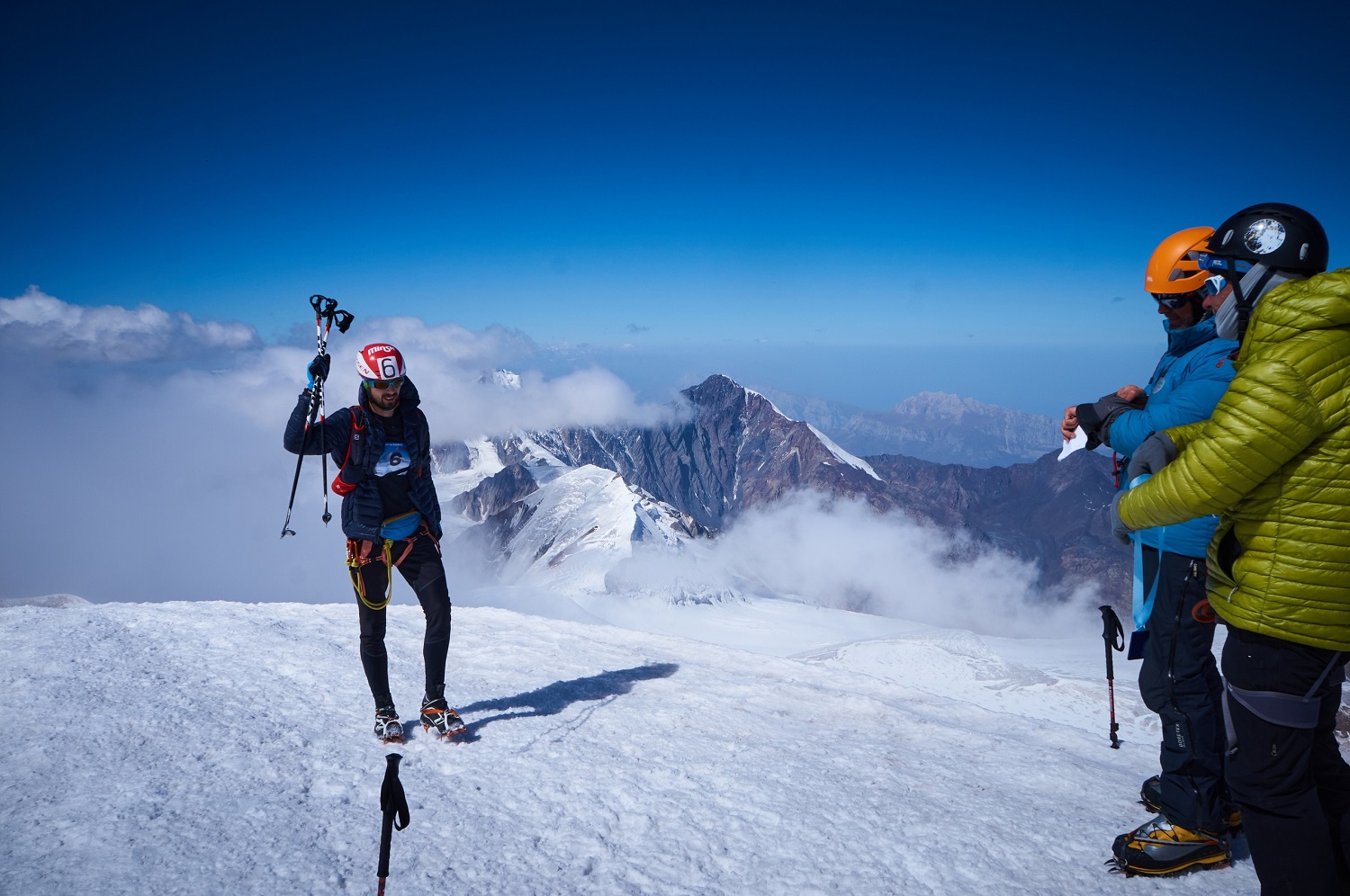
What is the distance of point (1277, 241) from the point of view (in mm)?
3248

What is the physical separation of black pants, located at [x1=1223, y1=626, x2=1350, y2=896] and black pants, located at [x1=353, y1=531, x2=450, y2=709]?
19.7ft

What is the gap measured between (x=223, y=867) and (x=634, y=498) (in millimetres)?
120556

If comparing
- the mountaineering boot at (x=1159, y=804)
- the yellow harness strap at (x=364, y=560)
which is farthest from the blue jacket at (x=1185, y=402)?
the yellow harness strap at (x=364, y=560)

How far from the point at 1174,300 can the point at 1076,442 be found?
136cm

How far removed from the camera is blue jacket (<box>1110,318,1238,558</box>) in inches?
168

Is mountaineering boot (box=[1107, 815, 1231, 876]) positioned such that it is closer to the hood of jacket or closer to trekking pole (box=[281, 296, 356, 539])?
the hood of jacket

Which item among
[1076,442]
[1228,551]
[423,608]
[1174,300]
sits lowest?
[423,608]

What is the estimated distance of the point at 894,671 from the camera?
21000 millimetres

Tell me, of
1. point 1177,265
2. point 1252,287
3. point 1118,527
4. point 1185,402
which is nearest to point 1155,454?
point 1118,527

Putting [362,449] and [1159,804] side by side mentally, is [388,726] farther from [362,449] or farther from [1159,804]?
[1159,804]

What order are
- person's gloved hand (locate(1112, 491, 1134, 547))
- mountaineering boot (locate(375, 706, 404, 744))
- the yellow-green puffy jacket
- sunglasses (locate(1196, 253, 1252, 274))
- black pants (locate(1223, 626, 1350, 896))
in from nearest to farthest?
the yellow-green puffy jacket, black pants (locate(1223, 626, 1350, 896)), sunglasses (locate(1196, 253, 1252, 274)), person's gloved hand (locate(1112, 491, 1134, 547)), mountaineering boot (locate(375, 706, 404, 744))

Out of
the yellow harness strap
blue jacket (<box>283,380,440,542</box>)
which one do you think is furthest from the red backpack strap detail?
the yellow harness strap

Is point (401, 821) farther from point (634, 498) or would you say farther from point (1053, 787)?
point (634, 498)

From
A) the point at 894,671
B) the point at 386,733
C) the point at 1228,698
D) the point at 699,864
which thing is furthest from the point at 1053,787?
the point at 894,671
